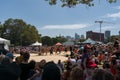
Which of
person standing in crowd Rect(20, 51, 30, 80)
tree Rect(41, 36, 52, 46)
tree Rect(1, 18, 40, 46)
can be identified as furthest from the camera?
tree Rect(41, 36, 52, 46)

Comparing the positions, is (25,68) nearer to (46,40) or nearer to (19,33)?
(19,33)

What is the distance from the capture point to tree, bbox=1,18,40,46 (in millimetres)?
142500

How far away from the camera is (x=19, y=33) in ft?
475

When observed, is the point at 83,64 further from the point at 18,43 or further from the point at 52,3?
the point at 18,43

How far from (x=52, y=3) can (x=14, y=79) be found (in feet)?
73.0

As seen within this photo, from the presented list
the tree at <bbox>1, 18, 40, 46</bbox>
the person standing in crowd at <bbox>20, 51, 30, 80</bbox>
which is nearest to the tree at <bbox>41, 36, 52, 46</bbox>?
the tree at <bbox>1, 18, 40, 46</bbox>

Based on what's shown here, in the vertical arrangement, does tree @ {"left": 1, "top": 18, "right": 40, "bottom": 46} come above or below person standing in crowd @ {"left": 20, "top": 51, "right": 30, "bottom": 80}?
above

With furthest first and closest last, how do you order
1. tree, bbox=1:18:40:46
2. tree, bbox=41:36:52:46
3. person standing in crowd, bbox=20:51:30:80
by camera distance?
tree, bbox=41:36:52:46, tree, bbox=1:18:40:46, person standing in crowd, bbox=20:51:30:80

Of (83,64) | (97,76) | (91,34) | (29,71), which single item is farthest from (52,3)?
(91,34)

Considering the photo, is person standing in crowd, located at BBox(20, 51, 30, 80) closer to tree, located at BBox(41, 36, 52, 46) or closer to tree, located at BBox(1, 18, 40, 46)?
tree, located at BBox(1, 18, 40, 46)

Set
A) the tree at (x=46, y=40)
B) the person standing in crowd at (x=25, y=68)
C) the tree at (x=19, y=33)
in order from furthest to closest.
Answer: the tree at (x=46, y=40) < the tree at (x=19, y=33) < the person standing in crowd at (x=25, y=68)

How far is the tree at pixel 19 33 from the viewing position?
14250 centimetres

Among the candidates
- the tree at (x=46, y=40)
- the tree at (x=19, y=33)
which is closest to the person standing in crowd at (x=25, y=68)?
the tree at (x=19, y=33)

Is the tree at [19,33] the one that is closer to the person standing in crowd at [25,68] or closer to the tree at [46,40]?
the tree at [46,40]
